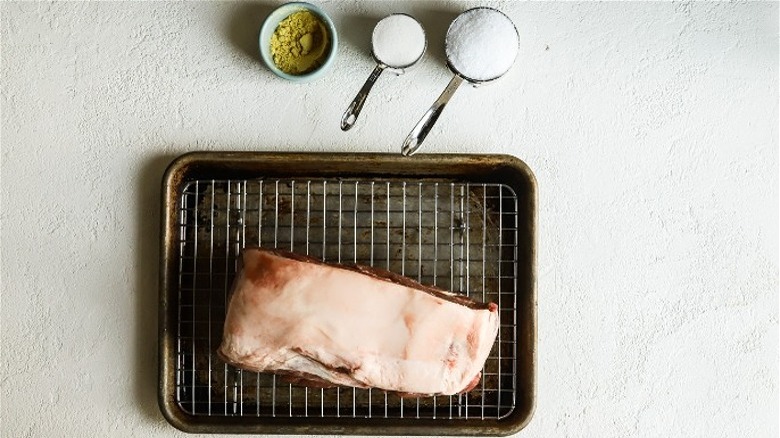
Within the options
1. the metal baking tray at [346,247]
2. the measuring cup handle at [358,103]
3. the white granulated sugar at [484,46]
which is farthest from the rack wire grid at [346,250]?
the white granulated sugar at [484,46]

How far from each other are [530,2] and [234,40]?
2.11ft

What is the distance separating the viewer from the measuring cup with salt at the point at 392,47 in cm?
143

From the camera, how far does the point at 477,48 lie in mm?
1416

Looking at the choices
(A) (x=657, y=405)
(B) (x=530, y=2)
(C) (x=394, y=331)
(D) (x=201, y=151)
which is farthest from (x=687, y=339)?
(D) (x=201, y=151)

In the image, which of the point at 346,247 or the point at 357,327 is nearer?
the point at 357,327

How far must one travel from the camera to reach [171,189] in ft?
4.79

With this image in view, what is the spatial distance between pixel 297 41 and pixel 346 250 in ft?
1.47

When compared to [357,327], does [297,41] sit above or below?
above

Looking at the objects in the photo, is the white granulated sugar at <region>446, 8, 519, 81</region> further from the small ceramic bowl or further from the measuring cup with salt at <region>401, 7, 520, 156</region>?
the small ceramic bowl

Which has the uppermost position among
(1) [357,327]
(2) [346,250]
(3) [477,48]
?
(3) [477,48]

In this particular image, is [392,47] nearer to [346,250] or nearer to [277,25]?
[277,25]

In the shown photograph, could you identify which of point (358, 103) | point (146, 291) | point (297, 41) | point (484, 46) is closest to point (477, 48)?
point (484, 46)

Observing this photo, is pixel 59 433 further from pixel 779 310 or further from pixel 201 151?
pixel 779 310

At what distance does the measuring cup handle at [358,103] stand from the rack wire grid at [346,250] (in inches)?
5.3
